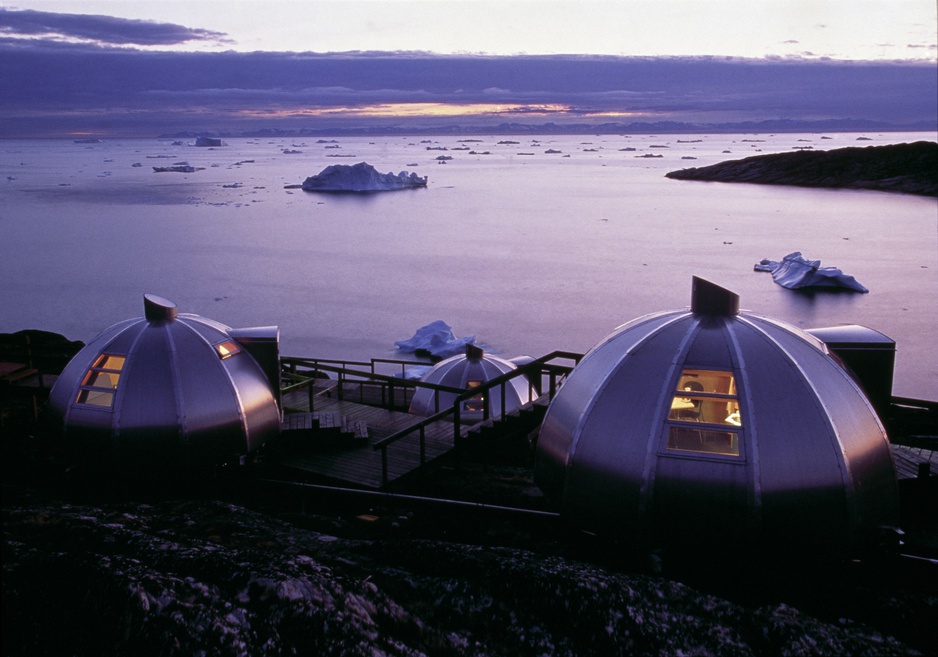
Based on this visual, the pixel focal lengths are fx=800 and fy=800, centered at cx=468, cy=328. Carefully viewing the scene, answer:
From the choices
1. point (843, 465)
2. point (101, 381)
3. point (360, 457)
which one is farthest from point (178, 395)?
point (843, 465)

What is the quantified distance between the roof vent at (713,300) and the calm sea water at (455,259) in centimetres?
2757

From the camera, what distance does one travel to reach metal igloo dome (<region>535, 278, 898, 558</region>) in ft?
29.2

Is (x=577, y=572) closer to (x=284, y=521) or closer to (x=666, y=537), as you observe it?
(x=666, y=537)

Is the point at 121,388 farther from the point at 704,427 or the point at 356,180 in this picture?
the point at 356,180

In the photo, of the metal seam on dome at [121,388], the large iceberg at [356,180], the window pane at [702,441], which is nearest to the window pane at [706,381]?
the window pane at [702,441]

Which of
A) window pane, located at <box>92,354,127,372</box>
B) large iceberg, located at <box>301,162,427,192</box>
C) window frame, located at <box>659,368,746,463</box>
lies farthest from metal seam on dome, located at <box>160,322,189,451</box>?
large iceberg, located at <box>301,162,427,192</box>

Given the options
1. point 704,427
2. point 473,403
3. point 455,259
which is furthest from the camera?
point 455,259

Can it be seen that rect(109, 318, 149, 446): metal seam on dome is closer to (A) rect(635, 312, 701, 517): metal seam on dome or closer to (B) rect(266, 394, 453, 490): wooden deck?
(B) rect(266, 394, 453, 490): wooden deck

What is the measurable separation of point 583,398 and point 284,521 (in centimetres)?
434

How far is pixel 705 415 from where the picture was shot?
31.2 ft

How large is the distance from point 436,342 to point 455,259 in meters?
32.9

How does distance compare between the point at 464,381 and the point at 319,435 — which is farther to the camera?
the point at 464,381

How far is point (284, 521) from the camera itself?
10.8 metres

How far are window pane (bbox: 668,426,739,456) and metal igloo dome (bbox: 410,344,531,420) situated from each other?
12475 mm
